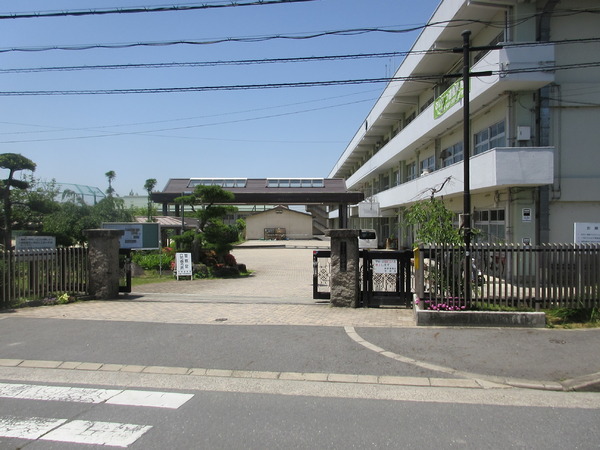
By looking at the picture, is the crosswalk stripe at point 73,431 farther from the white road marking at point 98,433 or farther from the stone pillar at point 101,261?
the stone pillar at point 101,261

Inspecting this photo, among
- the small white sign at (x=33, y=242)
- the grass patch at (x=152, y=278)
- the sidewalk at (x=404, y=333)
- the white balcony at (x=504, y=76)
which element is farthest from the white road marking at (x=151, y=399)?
the white balcony at (x=504, y=76)

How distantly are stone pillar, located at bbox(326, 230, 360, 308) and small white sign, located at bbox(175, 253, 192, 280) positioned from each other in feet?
29.6

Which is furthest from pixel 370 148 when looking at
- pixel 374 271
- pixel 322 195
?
pixel 374 271

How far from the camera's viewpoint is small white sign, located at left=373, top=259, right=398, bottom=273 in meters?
10.0

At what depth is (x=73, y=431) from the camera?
4113 mm

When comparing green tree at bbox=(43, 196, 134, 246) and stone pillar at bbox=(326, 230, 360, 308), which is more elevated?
green tree at bbox=(43, 196, 134, 246)

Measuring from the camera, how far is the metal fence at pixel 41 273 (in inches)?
401

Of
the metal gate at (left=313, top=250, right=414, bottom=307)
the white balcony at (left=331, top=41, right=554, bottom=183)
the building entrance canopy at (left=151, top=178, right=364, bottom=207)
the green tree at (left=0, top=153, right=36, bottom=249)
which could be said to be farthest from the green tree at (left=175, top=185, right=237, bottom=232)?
the building entrance canopy at (left=151, top=178, right=364, bottom=207)

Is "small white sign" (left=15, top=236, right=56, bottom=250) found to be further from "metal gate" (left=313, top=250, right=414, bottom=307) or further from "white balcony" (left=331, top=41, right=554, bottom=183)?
"white balcony" (left=331, top=41, right=554, bottom=183)

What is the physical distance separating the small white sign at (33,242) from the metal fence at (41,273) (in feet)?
4.40

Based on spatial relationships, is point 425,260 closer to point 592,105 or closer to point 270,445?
point 270,445

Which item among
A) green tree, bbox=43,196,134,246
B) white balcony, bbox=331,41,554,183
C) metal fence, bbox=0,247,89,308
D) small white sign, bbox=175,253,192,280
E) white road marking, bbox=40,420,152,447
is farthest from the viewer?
green tree, bbox=43,196,134,246

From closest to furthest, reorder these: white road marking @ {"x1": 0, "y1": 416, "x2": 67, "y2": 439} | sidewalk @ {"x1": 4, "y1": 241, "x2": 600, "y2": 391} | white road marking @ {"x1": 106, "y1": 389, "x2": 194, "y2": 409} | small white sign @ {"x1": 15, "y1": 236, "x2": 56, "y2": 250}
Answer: white road marking @ {"x1": 0, "y1": 416, "x2": 67, "y2": 439} → white road marking @ {"x1": 106, "y1": 389, "x2": 194, "y2": 409} → sidewalk @ {"x1": 4, "y1": 241, "x2": 600, "y2": 391} → small white sign @ {"x1": 15, "y1": 236, "x2": 56, "y2": 250}

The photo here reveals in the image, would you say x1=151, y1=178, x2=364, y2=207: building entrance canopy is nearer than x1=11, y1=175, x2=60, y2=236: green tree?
No
